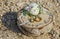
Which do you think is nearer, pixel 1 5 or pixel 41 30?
pixel 41 30

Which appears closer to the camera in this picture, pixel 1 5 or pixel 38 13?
pixel 38 13

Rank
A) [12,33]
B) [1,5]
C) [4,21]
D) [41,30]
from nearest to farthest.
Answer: [41,30], [12,33], [4,21], [1,5]

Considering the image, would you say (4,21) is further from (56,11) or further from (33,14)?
(56,11)

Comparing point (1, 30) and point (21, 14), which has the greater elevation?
point (21, 14)

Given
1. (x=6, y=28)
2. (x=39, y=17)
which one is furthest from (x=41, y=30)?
(x=6, y=28)

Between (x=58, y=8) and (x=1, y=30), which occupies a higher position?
(x=58, y=8)

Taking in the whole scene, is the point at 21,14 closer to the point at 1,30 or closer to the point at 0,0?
the point at 1,30

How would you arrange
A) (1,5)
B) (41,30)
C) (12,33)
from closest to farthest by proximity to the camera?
1. (41,30)
2. (12,33)
3. (1,5)

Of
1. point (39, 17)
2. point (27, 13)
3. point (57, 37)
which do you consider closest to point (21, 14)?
point (27, 13)

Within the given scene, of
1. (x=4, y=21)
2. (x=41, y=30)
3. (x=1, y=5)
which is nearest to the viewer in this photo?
(x=41, y=30)
